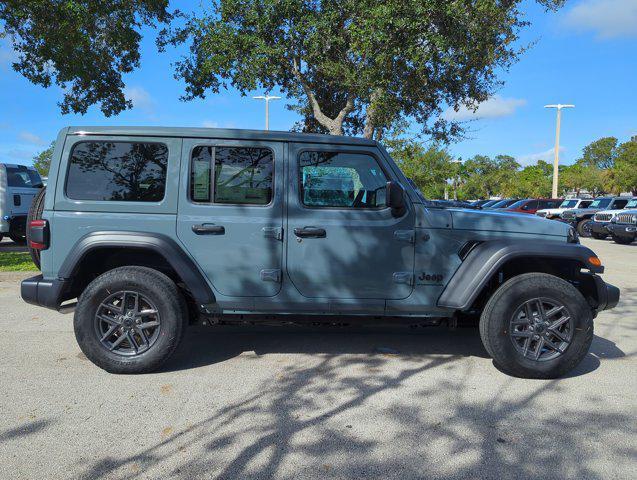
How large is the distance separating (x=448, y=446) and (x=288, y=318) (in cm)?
167

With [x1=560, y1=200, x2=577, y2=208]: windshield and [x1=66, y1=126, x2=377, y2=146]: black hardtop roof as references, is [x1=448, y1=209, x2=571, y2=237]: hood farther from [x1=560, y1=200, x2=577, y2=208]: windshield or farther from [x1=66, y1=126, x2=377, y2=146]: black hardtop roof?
[x1=560, y1=200, x2=577, y2=208]: windshield

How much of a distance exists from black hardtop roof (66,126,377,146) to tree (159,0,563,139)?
6.62 meters

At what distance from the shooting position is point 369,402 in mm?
3432

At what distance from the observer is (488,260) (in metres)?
3.76

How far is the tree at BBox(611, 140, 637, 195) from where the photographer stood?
53344 millimetres

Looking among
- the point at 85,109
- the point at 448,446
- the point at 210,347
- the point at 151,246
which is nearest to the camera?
the point at 448,446

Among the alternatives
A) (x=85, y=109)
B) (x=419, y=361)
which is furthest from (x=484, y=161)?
(x=419, y=361)

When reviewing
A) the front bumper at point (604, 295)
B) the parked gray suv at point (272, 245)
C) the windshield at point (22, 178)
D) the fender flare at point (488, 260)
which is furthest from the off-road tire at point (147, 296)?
the windshield at point (22, 178)

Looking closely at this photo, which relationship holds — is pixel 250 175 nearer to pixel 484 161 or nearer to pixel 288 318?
pixel 288 318

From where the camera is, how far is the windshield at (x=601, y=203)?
20703mm

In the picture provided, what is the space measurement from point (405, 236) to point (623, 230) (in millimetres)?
14918

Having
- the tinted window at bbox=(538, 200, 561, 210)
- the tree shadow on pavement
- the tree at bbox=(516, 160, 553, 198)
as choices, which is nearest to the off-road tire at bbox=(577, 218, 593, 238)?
the tinted window at bbox=(538, 200, 561, 210)

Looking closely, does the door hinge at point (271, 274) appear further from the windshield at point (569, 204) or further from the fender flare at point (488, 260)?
the windshield at point (569, 204)

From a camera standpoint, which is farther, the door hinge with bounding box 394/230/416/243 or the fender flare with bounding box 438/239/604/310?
the door hinge with bounding box 394/230/416/243
